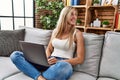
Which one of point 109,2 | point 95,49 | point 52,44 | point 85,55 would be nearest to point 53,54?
point 52,44

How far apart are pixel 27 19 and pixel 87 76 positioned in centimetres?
263

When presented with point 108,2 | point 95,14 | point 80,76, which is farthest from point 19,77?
point 95,14

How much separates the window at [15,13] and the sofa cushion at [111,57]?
2422mm

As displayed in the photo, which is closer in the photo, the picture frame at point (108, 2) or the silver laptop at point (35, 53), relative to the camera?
the silver laptop at point (35, 53)

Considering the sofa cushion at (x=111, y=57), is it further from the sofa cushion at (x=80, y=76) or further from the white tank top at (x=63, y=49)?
the white tank top at (x=63, y=49)

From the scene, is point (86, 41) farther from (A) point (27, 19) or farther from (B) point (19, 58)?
(A) point (27, 19)

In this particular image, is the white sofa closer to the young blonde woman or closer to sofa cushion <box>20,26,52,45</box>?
the young blonde woman

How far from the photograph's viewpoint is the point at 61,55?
1.73 m

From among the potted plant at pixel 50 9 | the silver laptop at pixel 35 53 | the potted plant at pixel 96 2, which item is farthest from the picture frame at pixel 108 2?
the silver laptop at pixel 35 53

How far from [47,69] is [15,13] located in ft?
7.90

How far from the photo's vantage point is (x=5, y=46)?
7.19 ft

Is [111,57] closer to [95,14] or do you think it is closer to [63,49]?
[63,49]

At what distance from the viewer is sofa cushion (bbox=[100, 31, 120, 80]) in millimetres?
1577

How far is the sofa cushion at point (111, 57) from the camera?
1.58m
